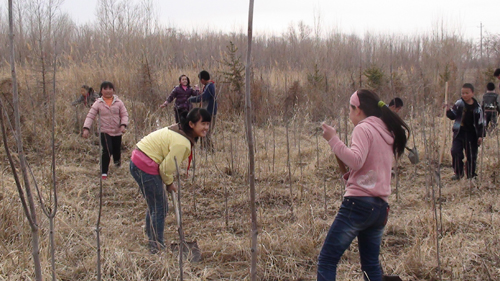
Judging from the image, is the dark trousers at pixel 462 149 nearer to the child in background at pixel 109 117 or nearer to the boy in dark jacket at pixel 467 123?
the boy in dark jacket at pixel 467 123

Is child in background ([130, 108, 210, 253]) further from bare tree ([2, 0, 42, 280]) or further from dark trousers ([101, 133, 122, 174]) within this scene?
dark trousers ([101, 133, 122, 174])

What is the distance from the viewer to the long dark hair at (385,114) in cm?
217

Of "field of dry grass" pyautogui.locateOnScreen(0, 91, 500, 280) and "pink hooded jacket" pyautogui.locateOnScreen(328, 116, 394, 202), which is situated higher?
"pink hooded jacket" pyautogui.locateOnScreen(328, 116, 394, 202)

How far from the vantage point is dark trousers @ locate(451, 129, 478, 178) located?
16.6ft

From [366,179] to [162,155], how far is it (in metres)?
1.46

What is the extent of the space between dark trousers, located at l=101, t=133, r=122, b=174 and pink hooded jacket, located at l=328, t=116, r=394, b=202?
156 inches

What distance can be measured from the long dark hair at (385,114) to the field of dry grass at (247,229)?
873mm

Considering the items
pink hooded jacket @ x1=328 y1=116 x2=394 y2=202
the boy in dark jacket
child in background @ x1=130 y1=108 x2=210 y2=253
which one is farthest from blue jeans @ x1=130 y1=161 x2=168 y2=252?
the boy in dark jacket

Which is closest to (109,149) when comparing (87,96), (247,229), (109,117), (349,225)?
(109,117)

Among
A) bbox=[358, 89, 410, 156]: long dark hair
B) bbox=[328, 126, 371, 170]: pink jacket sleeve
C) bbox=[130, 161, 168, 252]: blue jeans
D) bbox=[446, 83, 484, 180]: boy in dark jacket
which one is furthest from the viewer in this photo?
bbox=[446, 83, 484, 180]: boy in dark jacket

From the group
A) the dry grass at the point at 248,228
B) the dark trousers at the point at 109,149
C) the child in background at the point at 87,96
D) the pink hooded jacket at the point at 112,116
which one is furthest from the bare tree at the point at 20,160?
the child in background at the point at 87,96

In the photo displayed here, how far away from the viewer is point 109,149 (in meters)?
5.84

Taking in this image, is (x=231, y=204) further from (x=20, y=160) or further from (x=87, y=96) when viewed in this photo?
(x=87, y=96)

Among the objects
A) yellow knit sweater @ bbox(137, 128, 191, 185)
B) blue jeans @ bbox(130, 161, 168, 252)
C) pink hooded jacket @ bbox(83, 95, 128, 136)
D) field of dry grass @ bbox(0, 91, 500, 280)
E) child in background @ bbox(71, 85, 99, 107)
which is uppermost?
child in background @ bbox(71, 85, 99, 107)
